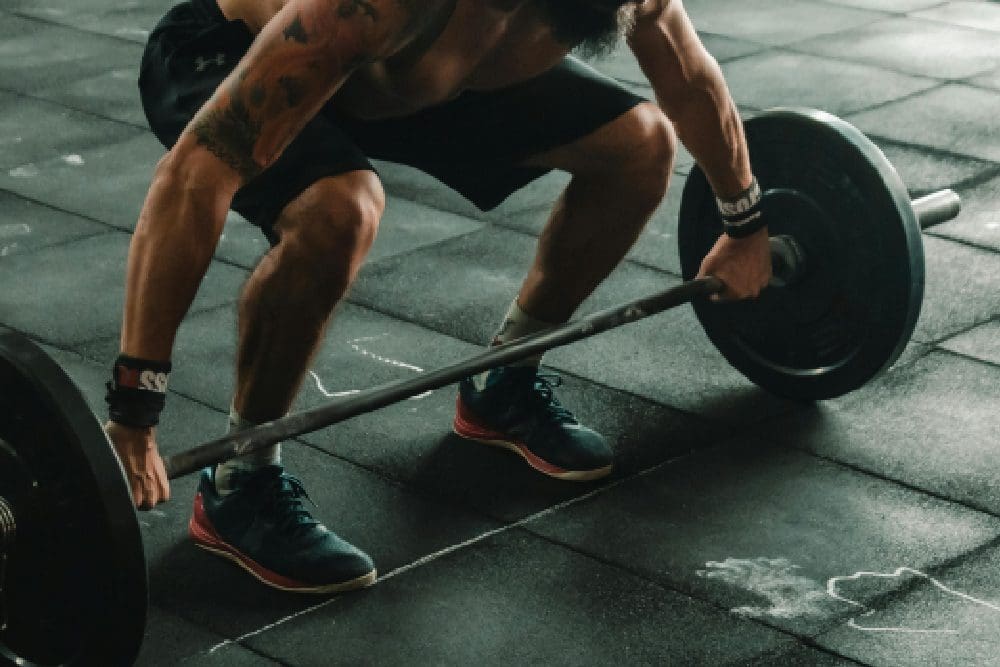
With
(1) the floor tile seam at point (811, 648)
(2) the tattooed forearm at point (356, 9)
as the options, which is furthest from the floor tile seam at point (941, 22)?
(2) the tattooed forearm at point (356, 9)

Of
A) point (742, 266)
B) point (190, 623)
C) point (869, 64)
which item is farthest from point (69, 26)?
A: point (190, 623)

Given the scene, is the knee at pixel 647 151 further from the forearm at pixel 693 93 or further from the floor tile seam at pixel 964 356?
Answer: the floor tile seam at pixel 964 356

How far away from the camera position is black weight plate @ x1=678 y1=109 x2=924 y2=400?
9.98 ft

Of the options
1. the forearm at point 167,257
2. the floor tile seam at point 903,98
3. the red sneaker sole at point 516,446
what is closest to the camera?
the forearm at point 167,257

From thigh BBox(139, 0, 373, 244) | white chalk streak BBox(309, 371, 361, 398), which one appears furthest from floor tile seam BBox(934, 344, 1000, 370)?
thigh BBox(139, 0, 373, 244)

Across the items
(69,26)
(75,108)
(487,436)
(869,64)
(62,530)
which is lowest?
(69,26)

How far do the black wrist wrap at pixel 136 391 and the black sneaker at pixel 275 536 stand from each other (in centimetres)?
45

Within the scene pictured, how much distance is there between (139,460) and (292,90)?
520 mm

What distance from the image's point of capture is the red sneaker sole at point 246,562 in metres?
2.60

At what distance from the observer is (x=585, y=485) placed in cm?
295

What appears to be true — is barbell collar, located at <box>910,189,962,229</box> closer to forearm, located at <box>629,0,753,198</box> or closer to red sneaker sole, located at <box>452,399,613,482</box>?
forearm, located at <box>629,0,753,198</box>

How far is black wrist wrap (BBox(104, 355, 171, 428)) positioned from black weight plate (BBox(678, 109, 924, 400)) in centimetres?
134

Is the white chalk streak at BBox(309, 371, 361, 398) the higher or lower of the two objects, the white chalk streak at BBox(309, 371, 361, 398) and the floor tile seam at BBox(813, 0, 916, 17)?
the higher

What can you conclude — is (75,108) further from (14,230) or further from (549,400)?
(549,400)
